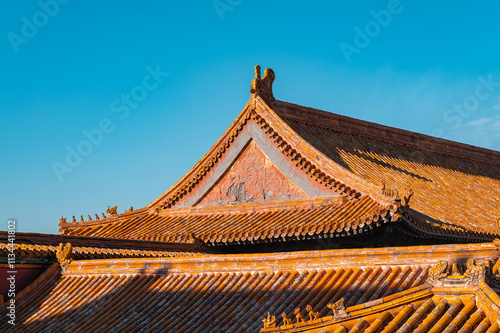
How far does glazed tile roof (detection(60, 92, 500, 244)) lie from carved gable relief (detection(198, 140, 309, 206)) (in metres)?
0.03

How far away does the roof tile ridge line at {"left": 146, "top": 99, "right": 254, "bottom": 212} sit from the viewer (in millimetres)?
17859

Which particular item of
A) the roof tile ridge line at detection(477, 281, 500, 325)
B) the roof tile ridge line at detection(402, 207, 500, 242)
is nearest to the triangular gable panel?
the roof tile ridge line at detection(402, 207, 500, 242)

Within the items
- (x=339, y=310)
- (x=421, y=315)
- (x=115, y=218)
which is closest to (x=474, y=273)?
(x=421, y=315)

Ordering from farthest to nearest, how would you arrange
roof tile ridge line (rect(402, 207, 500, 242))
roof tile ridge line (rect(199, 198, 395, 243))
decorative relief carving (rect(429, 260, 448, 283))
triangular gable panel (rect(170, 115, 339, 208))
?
triangular gable panel (rect(170, 115, 339, 208)) < roof tile ridge line (rect(402, 207, 500, 242)) < roof tile ridge line (rect(199, 198, 395, 243)) < decorative relief carving (rect(429, 260, 448, 283))

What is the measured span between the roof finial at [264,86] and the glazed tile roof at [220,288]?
281 inches

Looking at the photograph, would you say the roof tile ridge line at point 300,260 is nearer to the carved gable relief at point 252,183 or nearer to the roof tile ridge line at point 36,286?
the roof tile ridge line at point 36,286

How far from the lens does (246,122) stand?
17812mm

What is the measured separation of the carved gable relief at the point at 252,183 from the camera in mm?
16641

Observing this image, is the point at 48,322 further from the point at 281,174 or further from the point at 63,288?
the point at 281,174

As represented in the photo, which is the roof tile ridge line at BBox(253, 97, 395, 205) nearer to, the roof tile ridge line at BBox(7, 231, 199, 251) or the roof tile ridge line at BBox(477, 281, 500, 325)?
the roof tile ridge line at BBox(7, 231, 199, 251)

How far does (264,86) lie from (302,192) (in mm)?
3573

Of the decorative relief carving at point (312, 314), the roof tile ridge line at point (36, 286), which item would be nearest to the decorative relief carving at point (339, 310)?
the decorative relief carving at point (312, 314)

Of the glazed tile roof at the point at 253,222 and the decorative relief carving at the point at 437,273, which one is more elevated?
the glazed tile roof at the point at 253,222

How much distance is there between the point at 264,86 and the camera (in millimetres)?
18281
